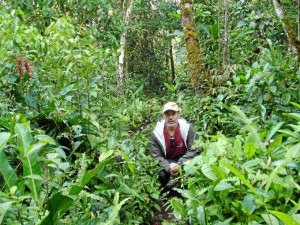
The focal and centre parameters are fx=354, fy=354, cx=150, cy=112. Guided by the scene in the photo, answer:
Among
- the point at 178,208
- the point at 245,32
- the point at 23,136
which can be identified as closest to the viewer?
the point at 178,208

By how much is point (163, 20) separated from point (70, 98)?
9.25 metres

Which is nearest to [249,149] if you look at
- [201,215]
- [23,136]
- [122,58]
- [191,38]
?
[201,215]

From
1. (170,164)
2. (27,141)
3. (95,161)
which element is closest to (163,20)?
(170,164)

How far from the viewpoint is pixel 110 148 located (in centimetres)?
346

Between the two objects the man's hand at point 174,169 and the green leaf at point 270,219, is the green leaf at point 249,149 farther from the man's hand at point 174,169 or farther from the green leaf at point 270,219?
the man's hand at point 174,169

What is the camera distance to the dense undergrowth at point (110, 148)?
2.10 meters

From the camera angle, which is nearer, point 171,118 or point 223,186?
point 223,186

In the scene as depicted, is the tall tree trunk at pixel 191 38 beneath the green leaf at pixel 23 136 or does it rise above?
above

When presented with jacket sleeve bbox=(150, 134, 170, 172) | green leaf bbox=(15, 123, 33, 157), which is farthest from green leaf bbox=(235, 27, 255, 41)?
green leaf bbox=(15, 123, 33, 157)

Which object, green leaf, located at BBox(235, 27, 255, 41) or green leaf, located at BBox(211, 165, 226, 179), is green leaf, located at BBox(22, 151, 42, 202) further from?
green leaf, located at BBox(235, 27, 255, 41)

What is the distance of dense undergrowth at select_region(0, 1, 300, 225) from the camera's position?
6.89 feet

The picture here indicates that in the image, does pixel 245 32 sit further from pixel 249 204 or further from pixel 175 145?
pixel 249 204

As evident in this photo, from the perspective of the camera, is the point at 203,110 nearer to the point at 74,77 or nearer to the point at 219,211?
the point at 74,77

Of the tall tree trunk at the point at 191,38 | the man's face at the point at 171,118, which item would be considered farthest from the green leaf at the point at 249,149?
the tall tree trunk at the point at 191,38
